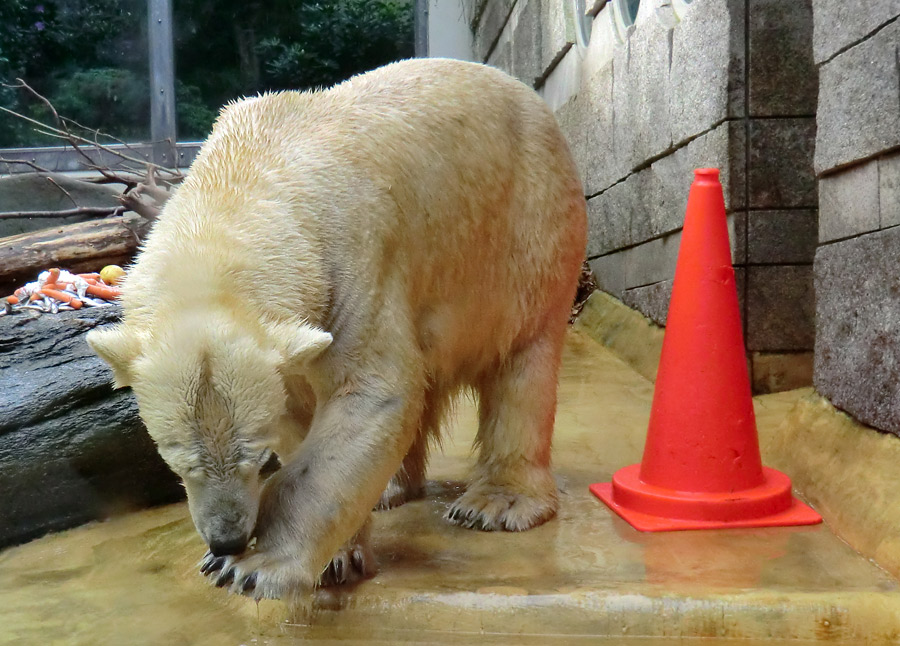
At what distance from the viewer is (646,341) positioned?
5.72 metres

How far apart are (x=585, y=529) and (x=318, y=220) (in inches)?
55.3

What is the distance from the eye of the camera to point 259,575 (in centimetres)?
217

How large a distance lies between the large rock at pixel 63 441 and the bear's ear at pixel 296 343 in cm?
175

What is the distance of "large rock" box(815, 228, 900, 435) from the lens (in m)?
2.84

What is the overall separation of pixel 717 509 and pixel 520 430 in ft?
2.37

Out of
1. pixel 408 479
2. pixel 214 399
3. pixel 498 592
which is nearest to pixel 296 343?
pixel 214 399

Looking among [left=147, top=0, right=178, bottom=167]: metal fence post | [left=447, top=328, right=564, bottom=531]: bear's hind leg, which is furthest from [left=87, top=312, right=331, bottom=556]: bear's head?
[left=147, top=0, right=178, bottom=167]: metal fence post

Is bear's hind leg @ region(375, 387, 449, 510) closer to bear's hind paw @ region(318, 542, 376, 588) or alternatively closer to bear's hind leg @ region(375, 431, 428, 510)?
bear's hind leg @ region(375, 431, 428, 510)

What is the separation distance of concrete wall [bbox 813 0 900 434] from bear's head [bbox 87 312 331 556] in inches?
74.6

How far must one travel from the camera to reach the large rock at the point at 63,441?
3324mm

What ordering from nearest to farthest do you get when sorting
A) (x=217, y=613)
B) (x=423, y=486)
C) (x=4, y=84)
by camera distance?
(x=217, y=613) → (x=423, y=486) → (x=4, y=84)

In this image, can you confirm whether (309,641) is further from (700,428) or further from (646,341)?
(646,341)

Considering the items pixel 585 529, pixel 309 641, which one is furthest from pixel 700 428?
pixel 309 641

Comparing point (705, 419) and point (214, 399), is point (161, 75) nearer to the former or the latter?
point (705, 419)
